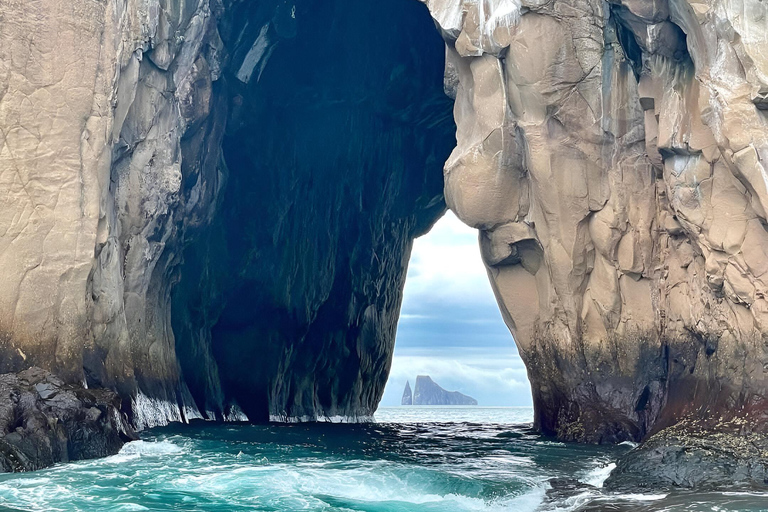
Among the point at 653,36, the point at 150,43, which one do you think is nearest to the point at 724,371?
the point at 653,36

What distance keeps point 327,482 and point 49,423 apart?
4124 mm

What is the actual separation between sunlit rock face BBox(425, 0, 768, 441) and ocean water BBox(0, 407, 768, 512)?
6.60 ft

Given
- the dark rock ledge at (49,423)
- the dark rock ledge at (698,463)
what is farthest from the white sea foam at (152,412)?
the dark rock ledge at (698,463)

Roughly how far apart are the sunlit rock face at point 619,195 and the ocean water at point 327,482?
2011 millimetres

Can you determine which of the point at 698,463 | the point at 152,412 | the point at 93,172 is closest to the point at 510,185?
the point at 698,463

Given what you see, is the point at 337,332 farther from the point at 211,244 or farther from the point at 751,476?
the point at 751,476

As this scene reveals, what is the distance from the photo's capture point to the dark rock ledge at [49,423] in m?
11.6

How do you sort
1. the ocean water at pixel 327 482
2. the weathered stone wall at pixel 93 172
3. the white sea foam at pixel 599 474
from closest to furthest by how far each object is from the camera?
the ocean water at pixel 327 482 → the white sea foam at pixel 599 474 → the weathered stone wall at pixel 93 172

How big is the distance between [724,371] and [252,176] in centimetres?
1507

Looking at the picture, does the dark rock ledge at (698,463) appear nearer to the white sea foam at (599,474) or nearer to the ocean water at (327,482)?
the white sea foam at (599,474)

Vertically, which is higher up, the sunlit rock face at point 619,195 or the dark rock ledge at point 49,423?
the sunlit rock face at point 619,195

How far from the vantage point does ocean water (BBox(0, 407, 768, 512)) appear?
966 centimetres

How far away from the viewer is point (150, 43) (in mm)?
17422

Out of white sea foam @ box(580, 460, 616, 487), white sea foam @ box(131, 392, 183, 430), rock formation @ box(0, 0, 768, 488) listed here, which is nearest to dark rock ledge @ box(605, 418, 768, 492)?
white sea foam @ box(580, 460, 616, 487)
